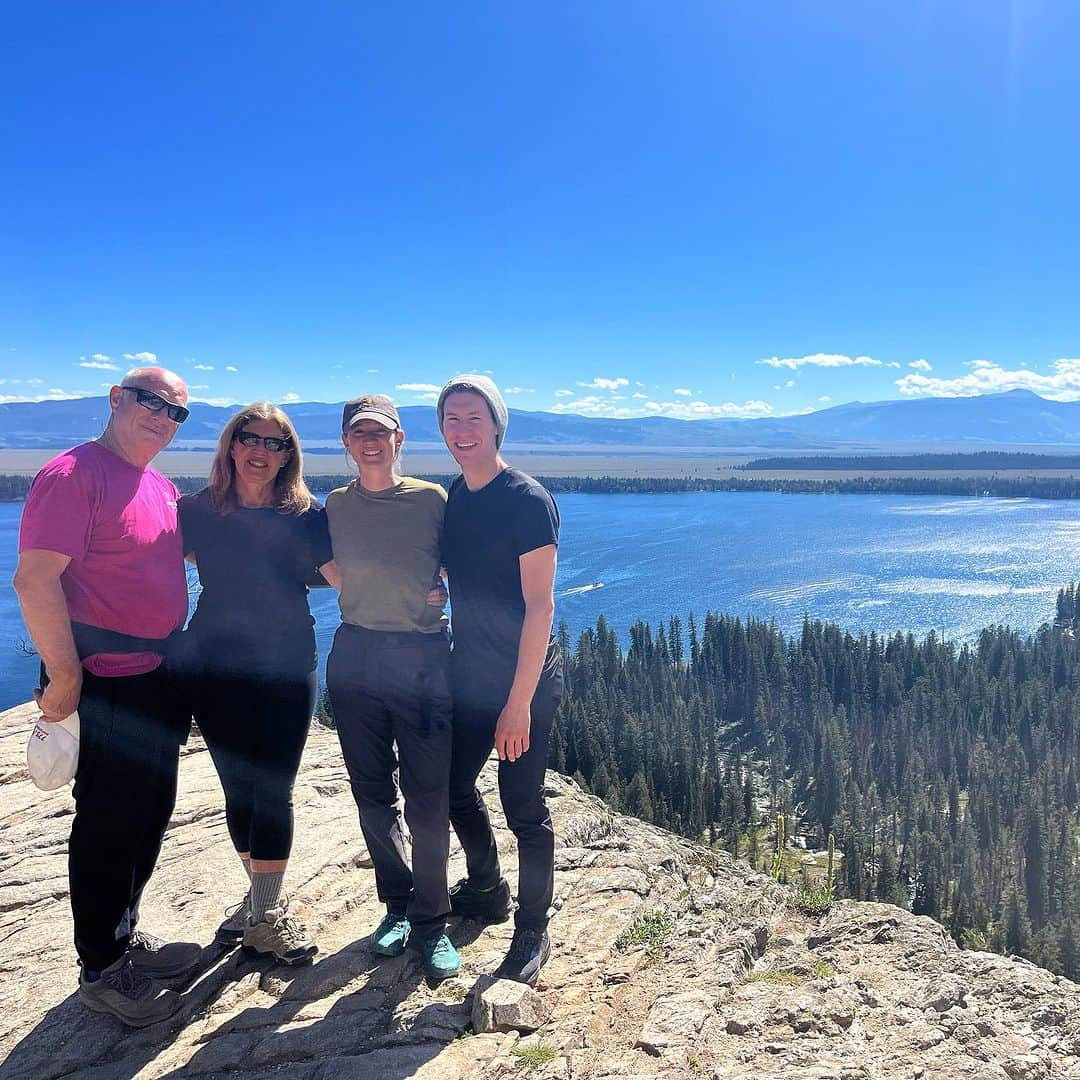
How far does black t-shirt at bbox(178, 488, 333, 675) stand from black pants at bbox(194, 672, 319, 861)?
7 centimetres

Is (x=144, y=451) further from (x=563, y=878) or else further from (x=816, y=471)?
(x=816, y=471)

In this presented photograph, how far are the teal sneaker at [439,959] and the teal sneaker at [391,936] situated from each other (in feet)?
0.47

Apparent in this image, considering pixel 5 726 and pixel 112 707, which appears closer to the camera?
pixel 112 707

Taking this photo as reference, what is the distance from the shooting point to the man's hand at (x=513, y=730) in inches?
119

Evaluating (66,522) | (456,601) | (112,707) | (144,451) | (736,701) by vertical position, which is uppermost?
(144,451)

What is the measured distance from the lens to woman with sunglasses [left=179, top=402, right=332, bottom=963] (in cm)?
307

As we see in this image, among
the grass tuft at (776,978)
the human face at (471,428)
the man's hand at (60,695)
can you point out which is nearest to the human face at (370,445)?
the human face at (471,428)

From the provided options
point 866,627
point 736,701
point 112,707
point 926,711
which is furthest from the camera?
point 866,627

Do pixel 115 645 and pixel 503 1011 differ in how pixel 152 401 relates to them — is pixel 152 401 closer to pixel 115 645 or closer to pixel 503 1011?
pixel 115 645

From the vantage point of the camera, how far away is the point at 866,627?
58.0 m

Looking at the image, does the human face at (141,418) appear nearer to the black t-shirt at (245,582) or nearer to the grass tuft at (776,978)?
the black t-shirt at (245,582)

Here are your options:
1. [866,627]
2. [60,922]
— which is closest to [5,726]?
[60,922]

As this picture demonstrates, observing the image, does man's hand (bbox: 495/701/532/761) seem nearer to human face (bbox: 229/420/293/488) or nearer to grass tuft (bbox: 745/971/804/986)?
human face (bbox: 229/420/293/488)

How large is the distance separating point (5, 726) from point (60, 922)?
142 inches
